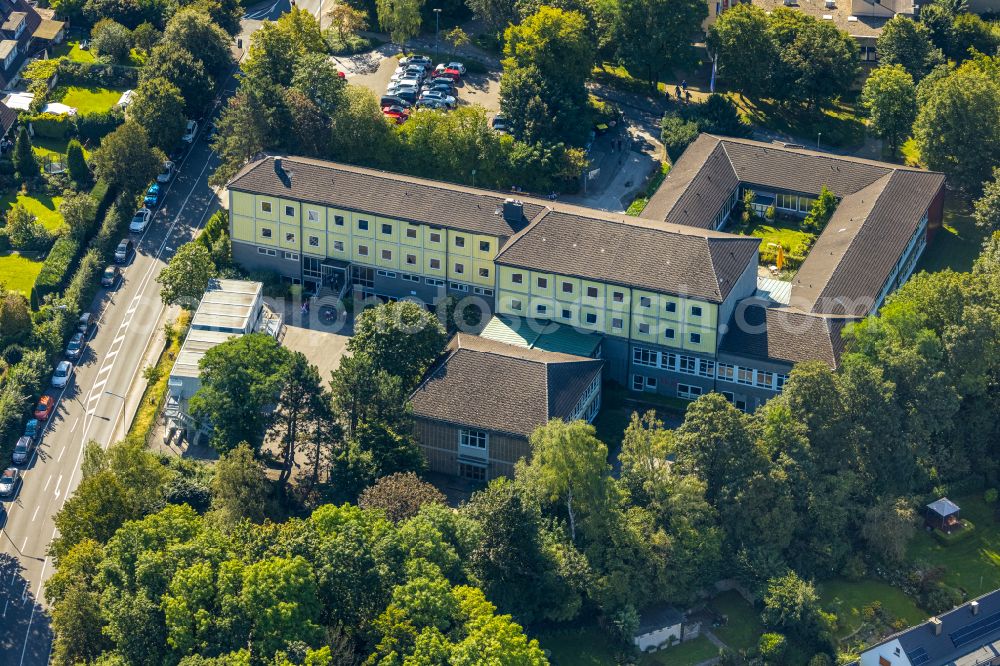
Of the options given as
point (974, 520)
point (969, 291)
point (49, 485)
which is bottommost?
point (49, 485)

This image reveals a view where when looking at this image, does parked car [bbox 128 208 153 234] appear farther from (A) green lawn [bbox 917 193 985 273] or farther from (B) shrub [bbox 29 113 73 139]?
(A) green lawn [bbox 917 193 985 273]

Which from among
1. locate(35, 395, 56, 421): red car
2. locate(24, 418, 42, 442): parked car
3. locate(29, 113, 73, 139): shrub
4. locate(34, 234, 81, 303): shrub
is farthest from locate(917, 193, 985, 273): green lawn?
locate(29, 113, 73, 139): shrub

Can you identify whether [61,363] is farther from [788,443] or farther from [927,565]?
[927,565]

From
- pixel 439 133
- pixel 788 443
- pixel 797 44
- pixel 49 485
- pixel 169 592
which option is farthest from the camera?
pixel 797 44

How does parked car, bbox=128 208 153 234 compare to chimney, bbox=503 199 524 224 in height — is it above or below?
below

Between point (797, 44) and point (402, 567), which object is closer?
point (402, 567)

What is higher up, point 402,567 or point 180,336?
point 402,567

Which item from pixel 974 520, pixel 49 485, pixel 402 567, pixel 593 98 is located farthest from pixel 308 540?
pixel 593 98

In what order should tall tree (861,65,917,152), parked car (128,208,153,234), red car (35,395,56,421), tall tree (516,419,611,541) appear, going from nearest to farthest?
tall tree (516,419,611,541) → red car (35,395,56,421) → parked car (128,208,153,234) → tall tree (861,65,917,152)
